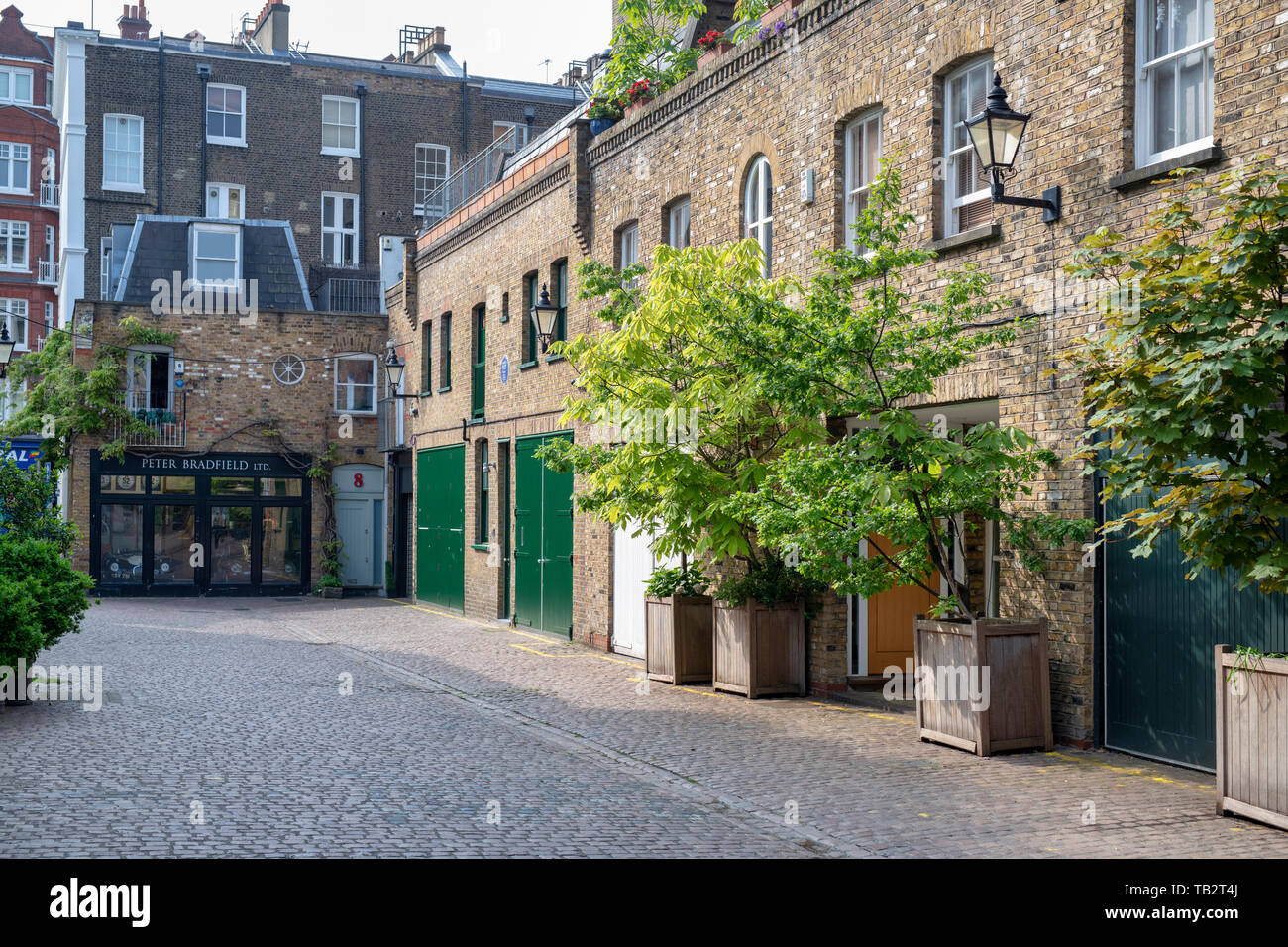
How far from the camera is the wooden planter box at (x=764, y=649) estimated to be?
13273 millimetres

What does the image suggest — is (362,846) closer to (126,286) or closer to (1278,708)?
(1278,708)

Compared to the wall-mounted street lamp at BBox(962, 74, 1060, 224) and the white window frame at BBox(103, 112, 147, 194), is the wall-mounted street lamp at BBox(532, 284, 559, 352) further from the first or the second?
the white window frame at BBox(103, 112, 147, 194)

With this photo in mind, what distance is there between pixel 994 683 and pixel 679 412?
422cm

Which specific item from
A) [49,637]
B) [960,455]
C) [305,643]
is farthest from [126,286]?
[960,455]

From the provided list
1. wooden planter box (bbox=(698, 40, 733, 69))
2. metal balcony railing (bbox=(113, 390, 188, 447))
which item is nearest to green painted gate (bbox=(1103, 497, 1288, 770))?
wooden planter box (bbox=(698, 40, 733, 69))

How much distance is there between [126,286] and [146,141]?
6.83 meters

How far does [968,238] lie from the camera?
11.2 metres

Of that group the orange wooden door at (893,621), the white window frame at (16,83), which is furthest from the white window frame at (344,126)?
the orange wooden door at (893,621)

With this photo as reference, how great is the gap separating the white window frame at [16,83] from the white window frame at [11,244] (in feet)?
16.4

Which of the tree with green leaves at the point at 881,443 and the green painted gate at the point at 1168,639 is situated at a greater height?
the tree with green leaves at the point at 881,443

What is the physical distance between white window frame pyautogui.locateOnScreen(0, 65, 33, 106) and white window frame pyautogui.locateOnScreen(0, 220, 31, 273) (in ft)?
16.4

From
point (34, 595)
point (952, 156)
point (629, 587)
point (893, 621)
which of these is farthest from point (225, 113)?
point (952, 156)

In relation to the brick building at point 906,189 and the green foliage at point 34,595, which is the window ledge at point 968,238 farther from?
the green foliage at point 34,595

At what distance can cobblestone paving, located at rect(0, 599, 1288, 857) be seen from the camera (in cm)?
722
